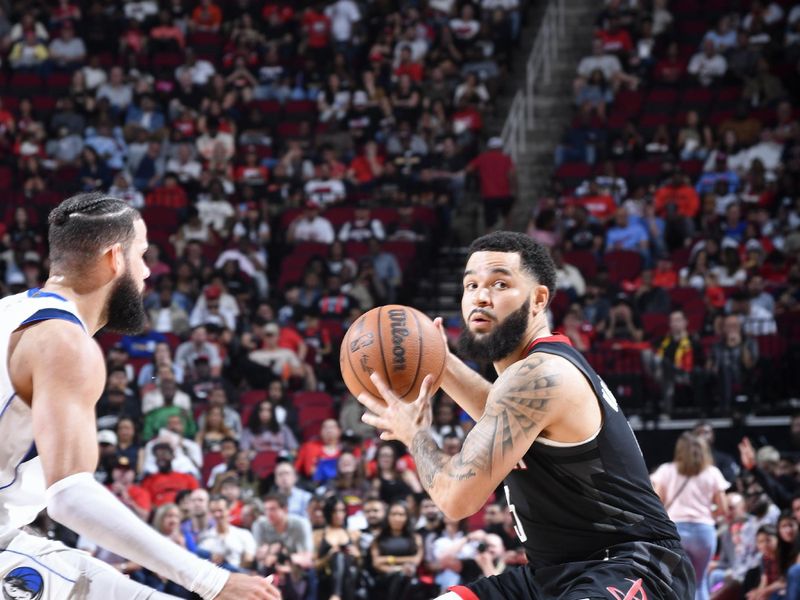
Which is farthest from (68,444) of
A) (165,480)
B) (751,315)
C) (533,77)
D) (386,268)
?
(533,77)

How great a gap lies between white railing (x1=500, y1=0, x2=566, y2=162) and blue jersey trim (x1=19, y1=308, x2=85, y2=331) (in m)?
13.6

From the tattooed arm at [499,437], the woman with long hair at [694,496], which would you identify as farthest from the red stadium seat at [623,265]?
the tattooed arm at [499,437]

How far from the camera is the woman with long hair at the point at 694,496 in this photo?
816cm

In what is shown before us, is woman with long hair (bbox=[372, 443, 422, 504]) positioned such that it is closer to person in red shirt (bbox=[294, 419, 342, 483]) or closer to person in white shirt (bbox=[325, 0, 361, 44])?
person in red shirt (bbox=[294, 419, 342, 483])

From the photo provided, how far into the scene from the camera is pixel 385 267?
13.6 metres

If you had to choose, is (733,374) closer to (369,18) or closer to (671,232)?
(671,232)

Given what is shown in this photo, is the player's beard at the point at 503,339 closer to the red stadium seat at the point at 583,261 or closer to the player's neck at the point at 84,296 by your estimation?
the player's neck at the point at 84,296

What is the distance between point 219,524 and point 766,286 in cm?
664

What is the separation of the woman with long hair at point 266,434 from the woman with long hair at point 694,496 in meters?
3.95

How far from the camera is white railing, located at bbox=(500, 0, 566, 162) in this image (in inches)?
659

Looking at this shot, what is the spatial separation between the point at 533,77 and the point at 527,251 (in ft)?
45.6

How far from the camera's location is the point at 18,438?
10.6ft

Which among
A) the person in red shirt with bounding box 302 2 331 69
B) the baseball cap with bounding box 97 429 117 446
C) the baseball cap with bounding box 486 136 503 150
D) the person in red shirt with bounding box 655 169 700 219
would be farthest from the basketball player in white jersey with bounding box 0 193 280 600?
the person in red shirt with bounding box 302 2 331 69

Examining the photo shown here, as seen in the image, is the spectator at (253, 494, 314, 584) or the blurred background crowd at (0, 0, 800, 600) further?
the blurred background crowd at (0, 0, 800, 600)
